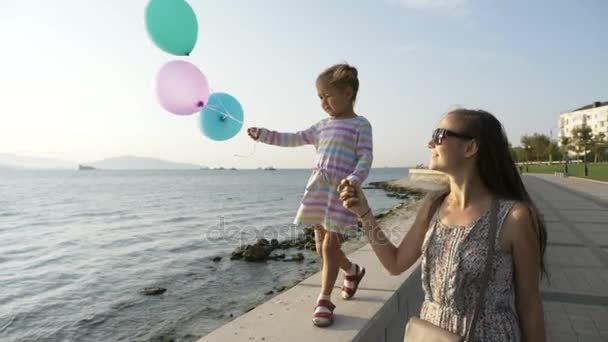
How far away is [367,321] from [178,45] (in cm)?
279

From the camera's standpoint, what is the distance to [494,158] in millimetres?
1639

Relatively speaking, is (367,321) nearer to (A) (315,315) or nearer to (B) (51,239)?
(A) (315,315)

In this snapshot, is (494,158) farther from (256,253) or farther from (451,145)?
(256,253)

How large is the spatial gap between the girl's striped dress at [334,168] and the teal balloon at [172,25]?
4.96ft

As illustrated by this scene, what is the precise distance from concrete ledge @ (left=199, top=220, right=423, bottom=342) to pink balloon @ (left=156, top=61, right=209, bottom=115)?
1.83 m

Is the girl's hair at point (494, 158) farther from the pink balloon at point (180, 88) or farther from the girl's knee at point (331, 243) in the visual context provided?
the pink balloon at point (180, 88)

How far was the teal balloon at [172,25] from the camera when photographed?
3.49 m

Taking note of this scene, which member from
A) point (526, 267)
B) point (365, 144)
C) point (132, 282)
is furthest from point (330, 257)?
point (132, 282)

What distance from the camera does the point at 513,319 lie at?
1545mm

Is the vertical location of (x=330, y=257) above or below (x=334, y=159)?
below

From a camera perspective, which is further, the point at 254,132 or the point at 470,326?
the point at 254,132

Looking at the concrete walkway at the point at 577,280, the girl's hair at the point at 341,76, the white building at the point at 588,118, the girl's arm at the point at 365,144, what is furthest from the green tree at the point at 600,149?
the girl's hair at the point at 341,76

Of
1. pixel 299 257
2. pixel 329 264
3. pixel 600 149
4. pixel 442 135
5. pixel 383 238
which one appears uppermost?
pixel 600 149

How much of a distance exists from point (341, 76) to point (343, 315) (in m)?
1.76
